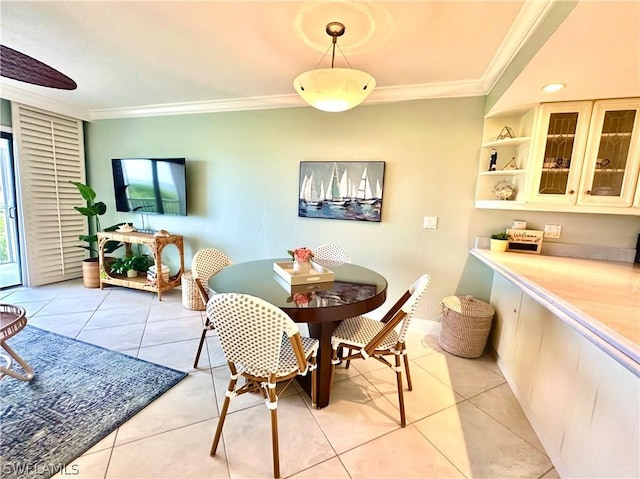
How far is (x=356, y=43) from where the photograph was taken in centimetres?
198

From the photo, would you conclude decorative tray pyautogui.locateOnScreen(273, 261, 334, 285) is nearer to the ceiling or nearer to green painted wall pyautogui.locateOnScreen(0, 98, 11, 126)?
the ceiling

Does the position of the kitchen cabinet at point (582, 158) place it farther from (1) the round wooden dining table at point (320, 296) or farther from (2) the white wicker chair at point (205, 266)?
(2) the white wicker chair at point (205, 266)

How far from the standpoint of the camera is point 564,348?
1.52m

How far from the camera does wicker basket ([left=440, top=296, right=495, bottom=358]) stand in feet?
7.94

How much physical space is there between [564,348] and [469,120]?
6.75 ft

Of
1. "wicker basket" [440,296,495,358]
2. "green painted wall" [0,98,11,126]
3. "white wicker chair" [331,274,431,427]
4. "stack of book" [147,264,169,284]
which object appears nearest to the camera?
"white wicker chair" [331,274,431,427]

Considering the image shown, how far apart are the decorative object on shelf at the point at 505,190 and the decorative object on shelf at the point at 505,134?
1.24ft

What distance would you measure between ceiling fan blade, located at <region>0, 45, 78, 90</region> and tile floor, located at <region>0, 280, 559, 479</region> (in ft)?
6.56

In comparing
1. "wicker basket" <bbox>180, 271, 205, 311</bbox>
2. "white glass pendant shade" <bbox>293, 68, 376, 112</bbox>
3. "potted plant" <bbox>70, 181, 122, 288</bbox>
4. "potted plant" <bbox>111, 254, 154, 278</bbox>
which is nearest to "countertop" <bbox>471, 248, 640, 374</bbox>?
"white glass pendant shade" <bbox>293, 68, 376, 112</bbox>

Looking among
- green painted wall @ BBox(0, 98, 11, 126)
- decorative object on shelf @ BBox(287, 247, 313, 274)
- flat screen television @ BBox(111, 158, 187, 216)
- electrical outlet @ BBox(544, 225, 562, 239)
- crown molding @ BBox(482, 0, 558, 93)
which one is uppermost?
crown molding @ BBox(482, 0, 558, 93)

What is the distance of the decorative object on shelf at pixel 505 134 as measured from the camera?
8.25 feet

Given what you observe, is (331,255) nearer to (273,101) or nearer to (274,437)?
(274,437)

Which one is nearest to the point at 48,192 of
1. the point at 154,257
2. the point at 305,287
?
the point at 154,257

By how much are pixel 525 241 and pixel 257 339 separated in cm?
245
